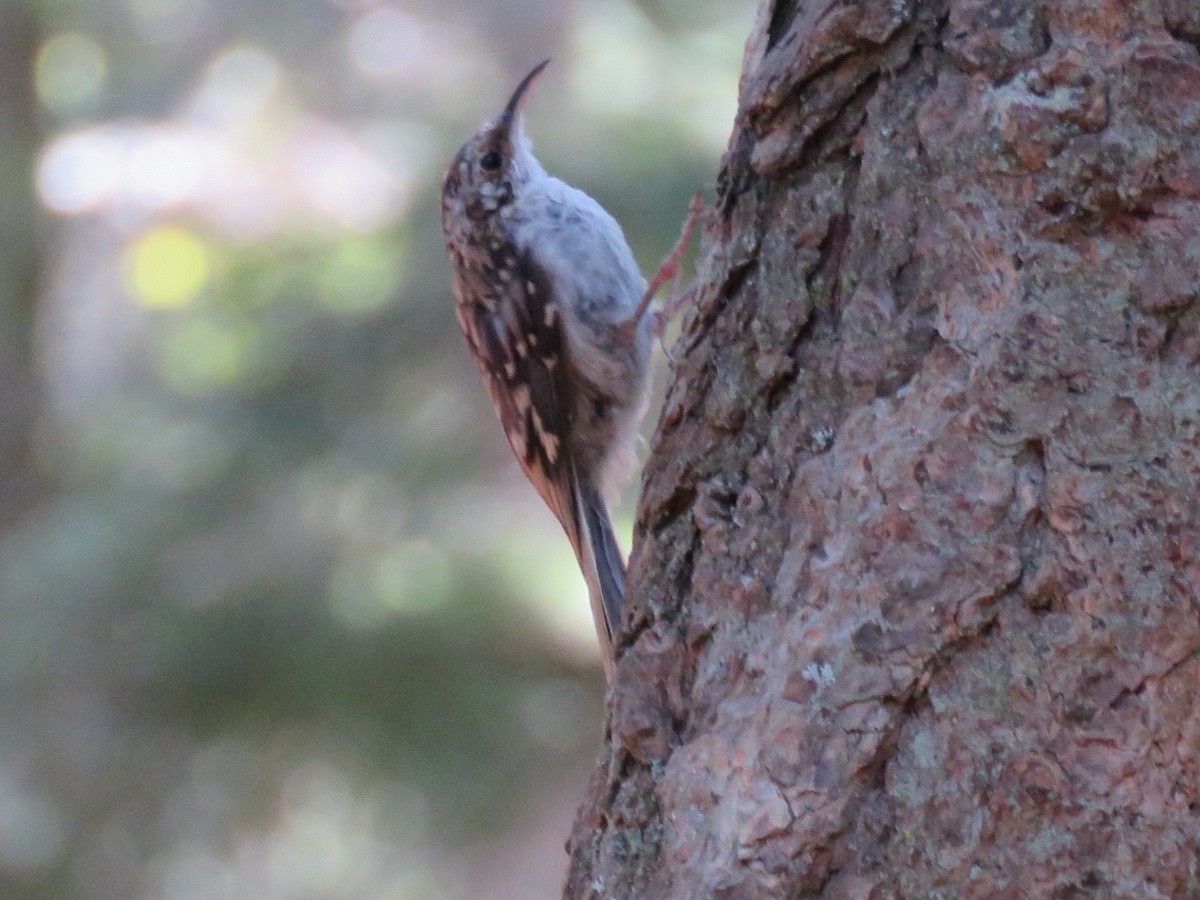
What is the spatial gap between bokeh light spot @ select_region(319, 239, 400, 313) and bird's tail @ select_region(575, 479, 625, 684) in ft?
6.69

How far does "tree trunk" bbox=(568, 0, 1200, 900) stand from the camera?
138 centimetres

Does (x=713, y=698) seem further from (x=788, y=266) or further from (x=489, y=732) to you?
(x=489, y=732)

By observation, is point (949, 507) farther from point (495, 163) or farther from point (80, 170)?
point (80, 170)

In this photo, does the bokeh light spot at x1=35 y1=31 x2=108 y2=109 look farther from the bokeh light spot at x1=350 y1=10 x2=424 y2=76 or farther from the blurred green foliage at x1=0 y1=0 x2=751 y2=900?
the bokeh light spot at x1=350 y1=10 x2=424 y2=76

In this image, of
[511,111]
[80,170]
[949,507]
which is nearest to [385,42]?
[80,170]

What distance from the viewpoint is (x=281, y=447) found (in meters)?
4.88

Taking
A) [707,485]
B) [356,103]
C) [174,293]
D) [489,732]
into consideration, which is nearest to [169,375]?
[174,293]

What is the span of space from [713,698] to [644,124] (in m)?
3.29

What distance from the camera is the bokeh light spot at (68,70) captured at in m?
6.79

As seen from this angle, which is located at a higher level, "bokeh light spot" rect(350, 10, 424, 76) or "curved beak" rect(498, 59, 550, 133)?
"bokeh light spot" rect(350, 10, 424, 76)

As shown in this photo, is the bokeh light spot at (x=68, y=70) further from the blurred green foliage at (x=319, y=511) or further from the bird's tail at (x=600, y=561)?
the bird's tail at (x=600, y=561)

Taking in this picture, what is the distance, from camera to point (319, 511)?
15.8 feet

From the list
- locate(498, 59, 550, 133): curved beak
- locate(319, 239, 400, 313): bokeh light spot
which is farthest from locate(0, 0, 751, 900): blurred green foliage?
locate(498, 59, 550, 133): curved beak

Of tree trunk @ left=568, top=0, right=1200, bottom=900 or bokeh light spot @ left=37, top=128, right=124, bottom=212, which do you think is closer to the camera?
tree trunk @ left=568, top=0, right=1200, bottom=900
